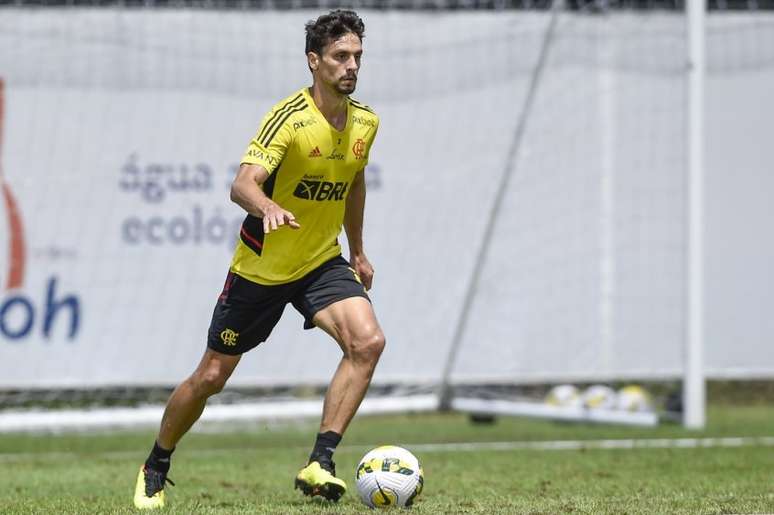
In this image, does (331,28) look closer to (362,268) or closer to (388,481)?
(362,268)

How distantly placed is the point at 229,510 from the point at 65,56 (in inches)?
322

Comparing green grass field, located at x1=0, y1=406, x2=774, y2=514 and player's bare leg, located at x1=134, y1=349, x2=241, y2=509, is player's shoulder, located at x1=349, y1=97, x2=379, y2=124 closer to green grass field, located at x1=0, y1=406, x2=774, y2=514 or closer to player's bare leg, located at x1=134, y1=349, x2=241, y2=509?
player's bare leg, located at x1=134, y1=349, x2=241, y2=509

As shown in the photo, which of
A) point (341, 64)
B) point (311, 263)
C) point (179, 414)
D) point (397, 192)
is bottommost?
point (397, 192)

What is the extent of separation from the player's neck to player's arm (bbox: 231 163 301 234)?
0.58 metres

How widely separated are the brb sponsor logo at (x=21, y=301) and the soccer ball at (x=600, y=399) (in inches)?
203

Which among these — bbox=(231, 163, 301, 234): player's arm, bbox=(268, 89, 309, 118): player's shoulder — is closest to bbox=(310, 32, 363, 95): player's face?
bbox=(268, 89, 309, 118): player's shoulder

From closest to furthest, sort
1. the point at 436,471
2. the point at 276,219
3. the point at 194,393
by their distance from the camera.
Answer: the point at 276,219 → the point at 194,393 → the point at 436,471

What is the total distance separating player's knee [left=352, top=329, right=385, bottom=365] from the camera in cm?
761

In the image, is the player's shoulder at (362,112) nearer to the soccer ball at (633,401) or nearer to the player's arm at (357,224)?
the player's arm at (357,224)

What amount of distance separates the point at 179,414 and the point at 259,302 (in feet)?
2.42

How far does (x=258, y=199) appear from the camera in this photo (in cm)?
707

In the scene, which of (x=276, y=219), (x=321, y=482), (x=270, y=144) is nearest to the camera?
(x=276, y=219)

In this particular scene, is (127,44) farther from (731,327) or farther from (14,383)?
(731,327)

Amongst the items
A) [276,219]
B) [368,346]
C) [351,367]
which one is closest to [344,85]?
[276,219]
